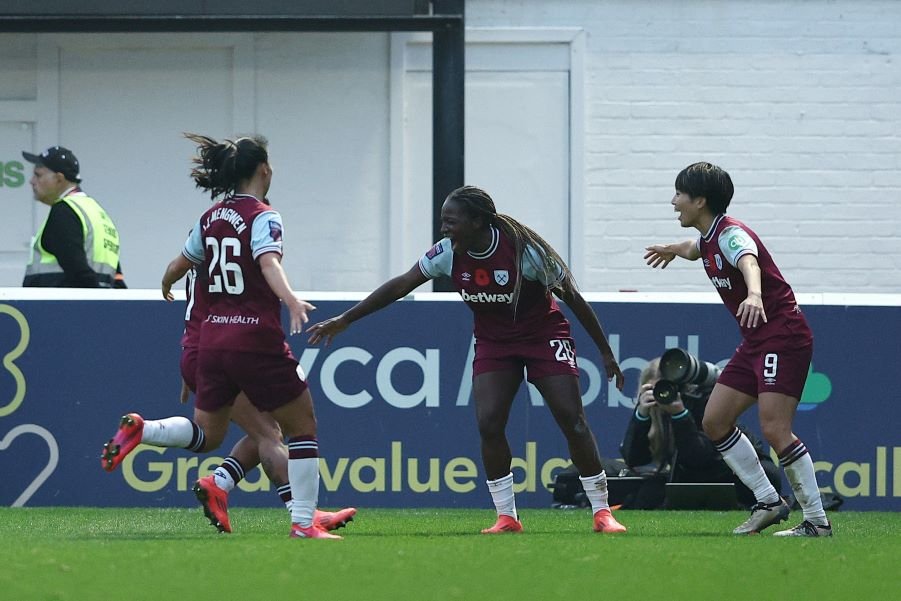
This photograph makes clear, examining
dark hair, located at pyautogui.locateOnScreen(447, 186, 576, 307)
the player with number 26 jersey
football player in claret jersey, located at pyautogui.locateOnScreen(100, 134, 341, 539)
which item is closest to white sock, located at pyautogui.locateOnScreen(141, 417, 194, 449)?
football player in claret jersey, located at pyautogui.locateOnScreen(100, 134, 341, 539)

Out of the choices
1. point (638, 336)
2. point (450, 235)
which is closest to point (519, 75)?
point (638, 336)

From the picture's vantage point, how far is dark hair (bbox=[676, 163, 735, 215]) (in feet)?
24.1

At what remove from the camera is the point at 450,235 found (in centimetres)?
725

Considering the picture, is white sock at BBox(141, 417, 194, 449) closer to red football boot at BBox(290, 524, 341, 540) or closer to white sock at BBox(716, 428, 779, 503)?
red football boot at BBox(290, 524, 341, 540)

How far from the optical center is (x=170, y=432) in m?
6.88

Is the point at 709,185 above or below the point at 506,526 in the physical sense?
above

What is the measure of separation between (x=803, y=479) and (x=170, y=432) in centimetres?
273

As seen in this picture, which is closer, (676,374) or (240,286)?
(240,286)

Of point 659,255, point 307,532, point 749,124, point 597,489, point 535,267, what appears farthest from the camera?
point 749,124

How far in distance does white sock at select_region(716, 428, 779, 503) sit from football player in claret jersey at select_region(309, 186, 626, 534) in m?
0.56

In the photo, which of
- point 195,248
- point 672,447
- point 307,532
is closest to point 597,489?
point 307,532

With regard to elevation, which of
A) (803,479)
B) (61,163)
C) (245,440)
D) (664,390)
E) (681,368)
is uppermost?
(61,163)

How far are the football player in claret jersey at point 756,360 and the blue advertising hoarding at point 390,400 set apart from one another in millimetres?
2783

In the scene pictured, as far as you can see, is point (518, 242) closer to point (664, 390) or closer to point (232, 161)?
point (232, 161)
